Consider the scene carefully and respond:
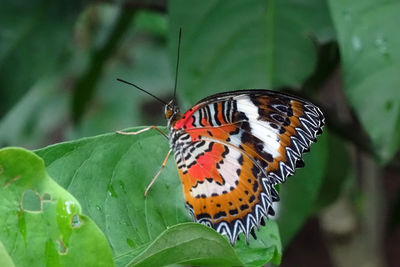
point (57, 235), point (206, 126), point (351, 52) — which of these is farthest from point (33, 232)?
point (351, 52)

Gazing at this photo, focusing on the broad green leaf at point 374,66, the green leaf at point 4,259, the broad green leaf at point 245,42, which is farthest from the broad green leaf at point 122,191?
the broad green leaf at point 245,42

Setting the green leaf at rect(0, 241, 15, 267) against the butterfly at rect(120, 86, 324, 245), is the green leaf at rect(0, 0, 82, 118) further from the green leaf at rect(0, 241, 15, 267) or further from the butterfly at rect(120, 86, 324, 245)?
the green leaf at rect(0, 241, 15, 267)

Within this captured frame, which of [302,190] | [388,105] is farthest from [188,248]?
[302,190]

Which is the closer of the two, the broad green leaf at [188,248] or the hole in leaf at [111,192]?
the broad green leaf at [188,248]

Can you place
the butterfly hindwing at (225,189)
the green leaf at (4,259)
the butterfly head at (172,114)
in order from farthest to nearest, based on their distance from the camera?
the butterfly head at (172,114), the butterfly hindwing at (225,189), the green leaf at (4,259)

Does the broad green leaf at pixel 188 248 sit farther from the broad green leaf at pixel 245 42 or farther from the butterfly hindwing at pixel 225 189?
the broad green leaf at pixel 245 42

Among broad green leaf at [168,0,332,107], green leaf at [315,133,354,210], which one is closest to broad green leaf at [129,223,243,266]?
broad green leaf at [168,0,332,107]
